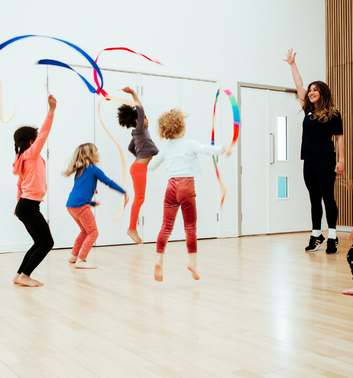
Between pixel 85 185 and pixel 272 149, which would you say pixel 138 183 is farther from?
Answer: pixel 272 149

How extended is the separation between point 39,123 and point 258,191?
3123 millimetres

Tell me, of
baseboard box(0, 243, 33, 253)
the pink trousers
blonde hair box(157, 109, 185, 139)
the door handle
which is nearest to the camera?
blonde hair box(157, 109, 185, 139)

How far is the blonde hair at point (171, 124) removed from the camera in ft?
10.7

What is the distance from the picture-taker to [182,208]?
3.24m

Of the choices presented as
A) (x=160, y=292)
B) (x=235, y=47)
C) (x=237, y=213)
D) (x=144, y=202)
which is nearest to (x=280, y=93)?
(x=235, y=47)

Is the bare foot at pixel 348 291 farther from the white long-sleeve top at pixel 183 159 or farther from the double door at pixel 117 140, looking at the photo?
the double door at pixel 117 140

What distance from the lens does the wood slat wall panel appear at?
22.1 feet

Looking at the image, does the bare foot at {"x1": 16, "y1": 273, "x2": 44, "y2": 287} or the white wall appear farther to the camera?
the white wall

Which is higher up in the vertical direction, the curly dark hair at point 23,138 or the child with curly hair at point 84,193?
the curly dark hair at point 23,138

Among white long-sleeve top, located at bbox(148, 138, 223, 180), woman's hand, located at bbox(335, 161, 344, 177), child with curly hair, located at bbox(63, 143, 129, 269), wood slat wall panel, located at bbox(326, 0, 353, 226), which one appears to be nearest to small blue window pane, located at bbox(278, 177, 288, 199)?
wood slat wall panel, located at bbox(326, 0, 353, 226)

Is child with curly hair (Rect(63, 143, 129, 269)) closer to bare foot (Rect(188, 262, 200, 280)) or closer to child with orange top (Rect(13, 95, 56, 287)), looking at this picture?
child with orange top (Rect(13, 95, 56, 287))

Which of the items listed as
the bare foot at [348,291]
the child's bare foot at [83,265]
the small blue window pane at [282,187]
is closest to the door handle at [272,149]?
the small blue window pane at [282,187]

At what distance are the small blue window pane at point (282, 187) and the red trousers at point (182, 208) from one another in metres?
3.70

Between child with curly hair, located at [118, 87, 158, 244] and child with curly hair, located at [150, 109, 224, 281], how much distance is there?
1.80m
